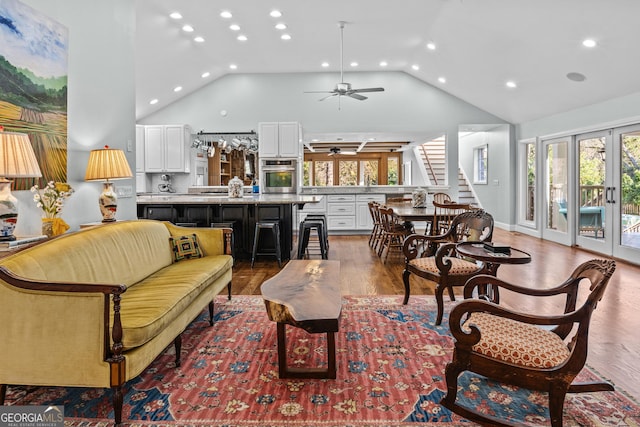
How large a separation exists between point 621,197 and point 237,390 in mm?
6260

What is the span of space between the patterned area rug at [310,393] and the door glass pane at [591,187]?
16.8 ft

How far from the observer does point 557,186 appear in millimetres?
7531

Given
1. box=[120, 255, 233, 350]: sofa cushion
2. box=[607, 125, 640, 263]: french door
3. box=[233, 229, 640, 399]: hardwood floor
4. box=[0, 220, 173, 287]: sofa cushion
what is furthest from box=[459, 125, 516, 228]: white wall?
box=[0, 220, 173, 287]: sofa cushion

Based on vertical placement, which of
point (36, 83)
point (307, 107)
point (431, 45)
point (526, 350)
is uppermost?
point (431, 45)

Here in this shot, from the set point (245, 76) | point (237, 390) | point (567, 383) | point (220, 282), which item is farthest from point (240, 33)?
point (567, 383)

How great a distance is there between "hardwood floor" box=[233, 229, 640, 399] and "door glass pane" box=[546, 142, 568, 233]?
471 mm

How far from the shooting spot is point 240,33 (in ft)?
22.2

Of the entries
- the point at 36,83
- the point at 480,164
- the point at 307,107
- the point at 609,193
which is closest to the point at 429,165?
the point at 480,164

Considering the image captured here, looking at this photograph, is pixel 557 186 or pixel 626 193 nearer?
pixel 626 193

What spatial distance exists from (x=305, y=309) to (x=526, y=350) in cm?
107

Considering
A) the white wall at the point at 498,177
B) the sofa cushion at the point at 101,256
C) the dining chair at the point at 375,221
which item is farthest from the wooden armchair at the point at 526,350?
the white wall at the point at 498,177

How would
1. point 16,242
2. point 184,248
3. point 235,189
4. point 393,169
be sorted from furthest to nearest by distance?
point 393,169 → point 235,189 → point 184,248 → point 16,242

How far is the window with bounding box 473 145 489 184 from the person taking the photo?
Result: 1048 cm

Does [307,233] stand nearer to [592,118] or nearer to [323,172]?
[592,118]
